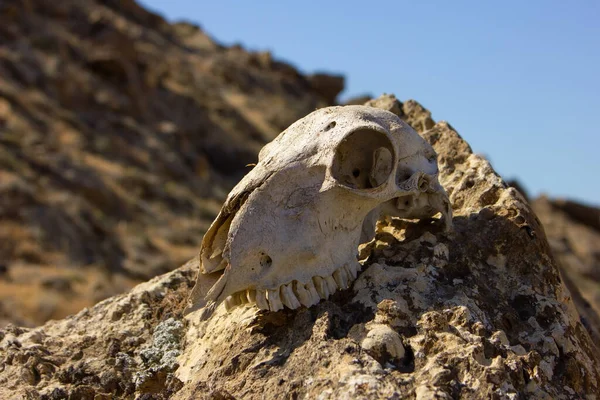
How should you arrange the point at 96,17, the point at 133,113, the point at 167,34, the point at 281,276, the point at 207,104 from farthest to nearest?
the point at 167,34 → the point at 207,104 → the point at 96,17 → the point at 133,113 → the point at 281,276

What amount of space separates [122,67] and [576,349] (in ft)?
91.0

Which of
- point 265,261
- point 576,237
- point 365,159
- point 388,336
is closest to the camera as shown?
point 388,336

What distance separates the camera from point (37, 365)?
203 inches

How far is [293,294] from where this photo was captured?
14.9ft

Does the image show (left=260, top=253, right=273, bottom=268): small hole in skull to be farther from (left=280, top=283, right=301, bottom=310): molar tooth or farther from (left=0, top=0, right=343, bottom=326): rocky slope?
(left=0, top=0, right=343, bottom=326): rocky slope

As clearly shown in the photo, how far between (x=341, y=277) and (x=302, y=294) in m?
0.28

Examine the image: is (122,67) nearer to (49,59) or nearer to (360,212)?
(49,59)

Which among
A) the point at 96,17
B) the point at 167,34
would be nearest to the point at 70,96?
the point at 96,17

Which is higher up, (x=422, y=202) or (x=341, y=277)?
(x=422, y=202)

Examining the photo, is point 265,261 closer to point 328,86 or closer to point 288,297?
point 288,297

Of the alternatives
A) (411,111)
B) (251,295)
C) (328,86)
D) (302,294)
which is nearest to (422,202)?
(302,294)

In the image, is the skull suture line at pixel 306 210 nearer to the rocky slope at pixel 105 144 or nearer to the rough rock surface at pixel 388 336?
the rough rock surface at pixel 388 336

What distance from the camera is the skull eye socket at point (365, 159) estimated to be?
474 centimetres

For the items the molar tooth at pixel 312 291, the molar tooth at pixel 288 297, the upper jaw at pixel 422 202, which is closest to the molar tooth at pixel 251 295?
the molar tooth at pixel 288 297
